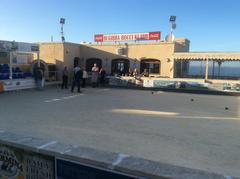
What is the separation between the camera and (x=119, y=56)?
21.9 meters

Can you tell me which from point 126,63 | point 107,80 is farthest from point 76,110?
point 126,63

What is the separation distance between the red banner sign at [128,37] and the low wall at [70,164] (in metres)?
19.9

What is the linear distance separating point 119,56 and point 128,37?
2.08m

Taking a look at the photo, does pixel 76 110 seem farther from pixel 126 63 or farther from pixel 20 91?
pixel 126 63

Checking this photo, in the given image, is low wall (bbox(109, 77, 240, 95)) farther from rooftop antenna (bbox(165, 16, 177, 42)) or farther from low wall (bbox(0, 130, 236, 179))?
low wall (bbox(0, 130, 236, 179))

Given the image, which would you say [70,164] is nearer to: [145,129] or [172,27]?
[145,129]

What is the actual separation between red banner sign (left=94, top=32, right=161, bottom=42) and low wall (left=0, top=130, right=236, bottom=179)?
19.9 m

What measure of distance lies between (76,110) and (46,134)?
11.6 feet

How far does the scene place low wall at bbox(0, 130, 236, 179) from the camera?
1896mm

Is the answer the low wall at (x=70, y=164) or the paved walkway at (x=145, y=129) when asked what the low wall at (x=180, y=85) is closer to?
the paved walkway at (x=145, y=129)

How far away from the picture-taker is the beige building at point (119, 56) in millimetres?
20359

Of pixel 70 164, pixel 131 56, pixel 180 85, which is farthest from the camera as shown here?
pixel 131 56

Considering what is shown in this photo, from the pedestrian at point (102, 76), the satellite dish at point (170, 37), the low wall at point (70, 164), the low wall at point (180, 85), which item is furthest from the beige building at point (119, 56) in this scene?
the low wall at point (70, 164)

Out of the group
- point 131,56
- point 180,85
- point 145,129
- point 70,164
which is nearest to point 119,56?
point 131,56
